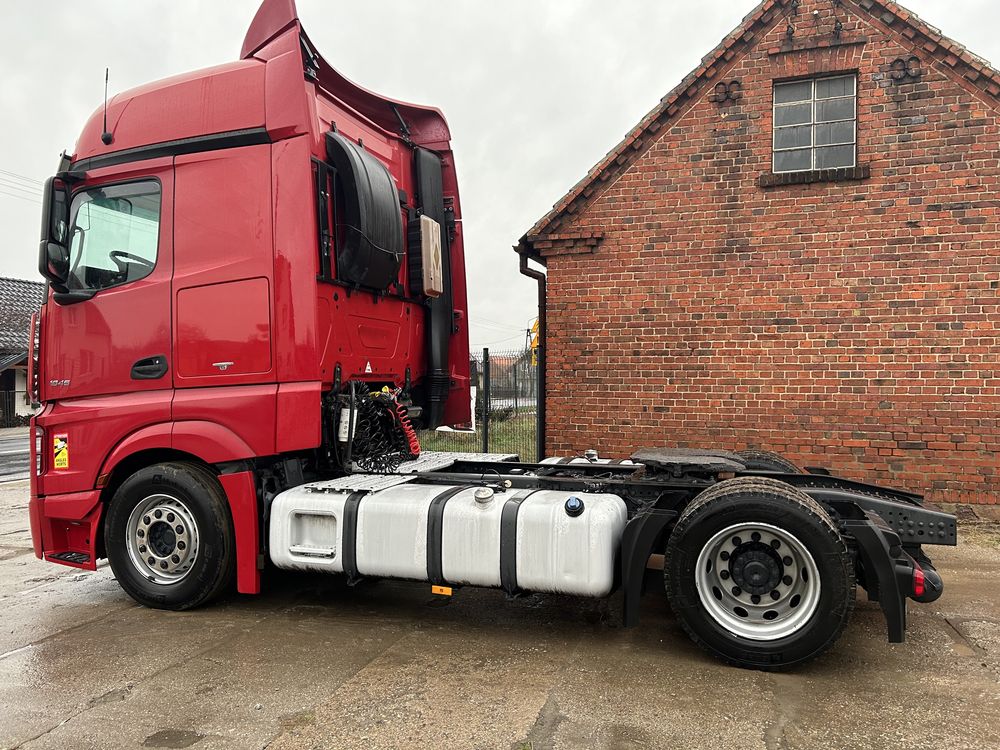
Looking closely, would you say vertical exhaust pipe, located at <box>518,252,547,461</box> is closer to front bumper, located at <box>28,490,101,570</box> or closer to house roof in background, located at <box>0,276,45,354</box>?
front bumper, located at <box>28,490,101,570</box>

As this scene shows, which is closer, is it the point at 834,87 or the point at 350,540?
the point at 350,540

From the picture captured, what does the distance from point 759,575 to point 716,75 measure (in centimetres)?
631

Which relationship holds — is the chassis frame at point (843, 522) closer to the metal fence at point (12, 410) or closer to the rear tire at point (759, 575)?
the rear tire at point (759, 575)

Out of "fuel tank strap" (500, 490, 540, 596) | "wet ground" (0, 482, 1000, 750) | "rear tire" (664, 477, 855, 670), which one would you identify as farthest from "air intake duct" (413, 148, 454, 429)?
"rear tire" (664, 477, 855, 670)

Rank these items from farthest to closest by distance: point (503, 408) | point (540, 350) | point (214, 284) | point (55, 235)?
point (503, 408) → point (540, 350) → point (55, 235) → point (214, 284)

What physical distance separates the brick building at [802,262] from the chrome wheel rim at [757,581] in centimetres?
431

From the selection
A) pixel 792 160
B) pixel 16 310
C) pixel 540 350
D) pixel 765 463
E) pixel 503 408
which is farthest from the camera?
pixel 16 310

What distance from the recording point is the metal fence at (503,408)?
10445 millimetres

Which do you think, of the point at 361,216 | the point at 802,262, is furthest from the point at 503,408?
the point at 361,216

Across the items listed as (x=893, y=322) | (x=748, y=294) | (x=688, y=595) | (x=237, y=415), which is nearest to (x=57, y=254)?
(x=237, y=415)

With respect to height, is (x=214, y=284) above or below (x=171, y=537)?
above

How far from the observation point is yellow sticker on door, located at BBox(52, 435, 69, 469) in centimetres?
512

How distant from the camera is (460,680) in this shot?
3.68 m

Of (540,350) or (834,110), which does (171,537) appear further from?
(834,110)
